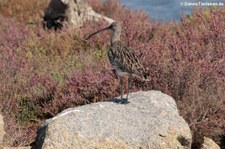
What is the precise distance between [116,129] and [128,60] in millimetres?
1048

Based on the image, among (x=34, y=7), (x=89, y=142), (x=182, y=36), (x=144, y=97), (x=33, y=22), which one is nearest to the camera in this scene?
(x=89, y=142)

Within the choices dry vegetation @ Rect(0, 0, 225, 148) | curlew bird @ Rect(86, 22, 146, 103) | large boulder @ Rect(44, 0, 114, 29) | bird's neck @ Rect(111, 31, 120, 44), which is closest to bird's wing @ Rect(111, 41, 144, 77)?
curlew bird @ Rect(86, 22, 146, 103)

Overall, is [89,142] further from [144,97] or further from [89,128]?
[144,97]

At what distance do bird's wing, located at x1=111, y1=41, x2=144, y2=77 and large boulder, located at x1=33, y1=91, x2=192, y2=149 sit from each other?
0.48 m

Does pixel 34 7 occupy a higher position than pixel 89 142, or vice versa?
pixel 89 142

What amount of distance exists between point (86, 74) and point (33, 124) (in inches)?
44.2

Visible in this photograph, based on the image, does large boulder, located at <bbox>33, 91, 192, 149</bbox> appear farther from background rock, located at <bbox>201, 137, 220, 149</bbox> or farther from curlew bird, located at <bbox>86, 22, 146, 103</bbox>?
background rock, located at <bbox>201, 137, 220, 149</bbox>

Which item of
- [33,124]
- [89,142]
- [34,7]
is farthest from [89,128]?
[34,7]

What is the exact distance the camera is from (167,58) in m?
9.09

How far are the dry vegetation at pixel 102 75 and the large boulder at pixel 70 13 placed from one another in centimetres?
185

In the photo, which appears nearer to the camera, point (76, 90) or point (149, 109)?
point (149, 109)

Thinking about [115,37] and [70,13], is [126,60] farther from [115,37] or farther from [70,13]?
[70,13]

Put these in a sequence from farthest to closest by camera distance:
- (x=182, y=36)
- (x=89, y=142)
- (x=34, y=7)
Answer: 1. (x=34, y=7)
2. (x=182, y=36)
3. (x=89, y=142)

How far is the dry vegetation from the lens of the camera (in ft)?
25.9
